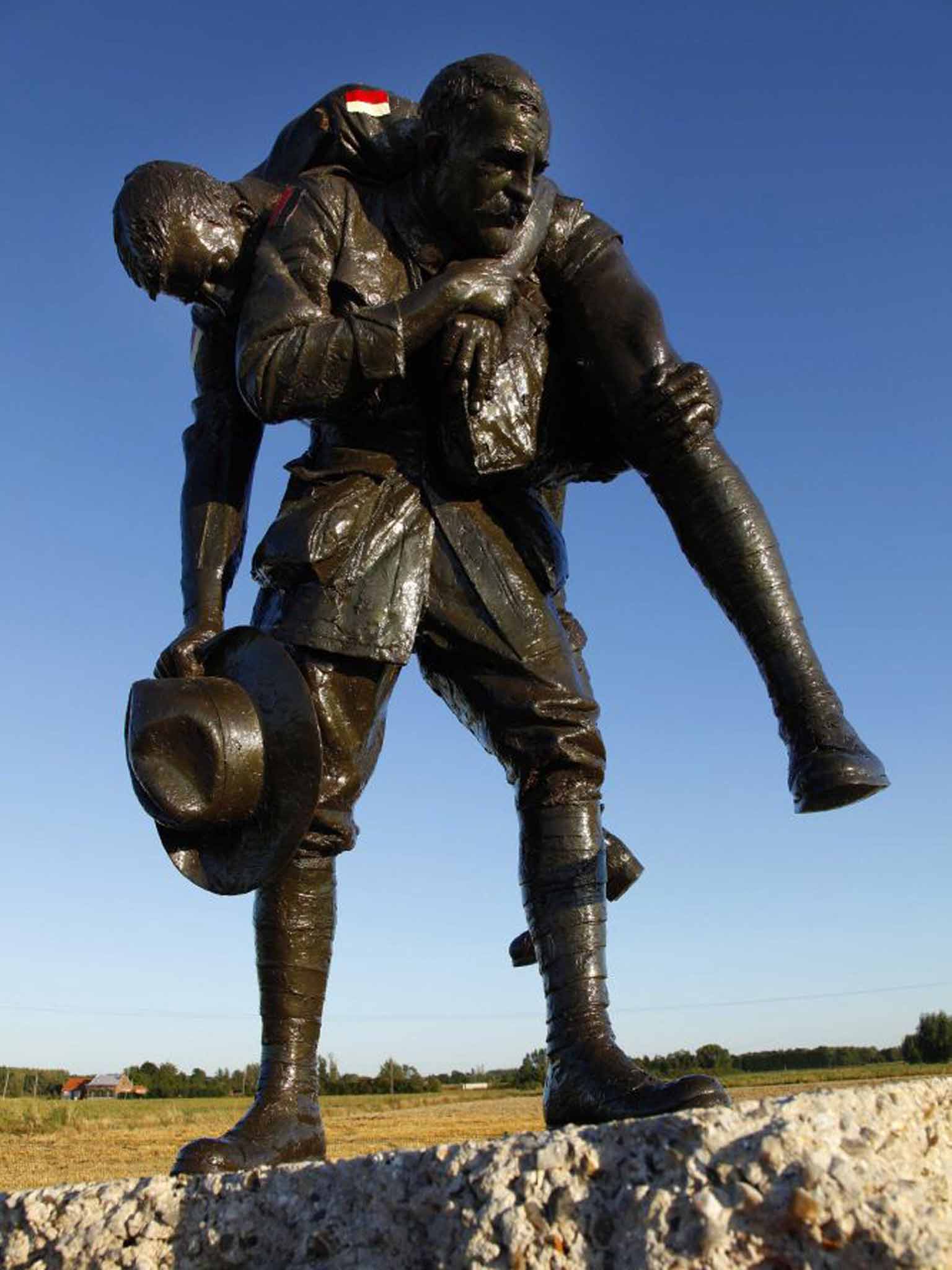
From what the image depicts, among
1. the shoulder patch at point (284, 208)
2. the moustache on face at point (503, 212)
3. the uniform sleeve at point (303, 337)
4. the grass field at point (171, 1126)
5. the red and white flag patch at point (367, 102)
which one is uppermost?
the red and white flag patch at point (367, 102)

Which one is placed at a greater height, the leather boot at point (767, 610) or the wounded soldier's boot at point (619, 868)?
the leather boot at point (767, 610)

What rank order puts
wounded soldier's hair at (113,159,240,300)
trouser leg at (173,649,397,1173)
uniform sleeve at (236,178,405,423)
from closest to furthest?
trouser leg at (173,649,397,1173) → uniform sleeve at (236,178,405,423) → wounded soldier's hair at (113,159,240,300)

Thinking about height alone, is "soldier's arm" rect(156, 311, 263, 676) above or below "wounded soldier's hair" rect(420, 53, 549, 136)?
below

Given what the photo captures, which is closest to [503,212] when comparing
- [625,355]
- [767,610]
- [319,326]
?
[625,355]

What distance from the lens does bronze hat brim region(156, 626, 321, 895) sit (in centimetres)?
299

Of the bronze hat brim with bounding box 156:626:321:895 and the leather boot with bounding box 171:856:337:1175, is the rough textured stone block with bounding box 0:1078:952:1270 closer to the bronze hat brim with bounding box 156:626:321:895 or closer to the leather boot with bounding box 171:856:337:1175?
the leather boot with bounding box 171:856:337:1175

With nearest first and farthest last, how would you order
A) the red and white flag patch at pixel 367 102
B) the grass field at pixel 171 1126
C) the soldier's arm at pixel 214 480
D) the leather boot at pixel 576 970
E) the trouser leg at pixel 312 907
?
the leather boot at pixel 576 970
the trouser leg at pixel 312 907
the soldier's arm at pixel 214 480
the red and white flag patch at pixel 367 102
the grass field at pixel 171 1126

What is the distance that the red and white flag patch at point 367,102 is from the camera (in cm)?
371

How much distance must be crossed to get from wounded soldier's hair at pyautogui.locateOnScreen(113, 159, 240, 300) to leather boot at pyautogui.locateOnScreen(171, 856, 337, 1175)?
1734 mm

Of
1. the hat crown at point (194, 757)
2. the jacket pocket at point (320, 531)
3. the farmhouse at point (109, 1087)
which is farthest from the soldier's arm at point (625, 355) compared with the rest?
the farmhouse at point (109, 1087)

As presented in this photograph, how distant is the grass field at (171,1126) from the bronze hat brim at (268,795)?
5.10 meters

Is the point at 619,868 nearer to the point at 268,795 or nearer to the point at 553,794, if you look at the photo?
the point at 553,794

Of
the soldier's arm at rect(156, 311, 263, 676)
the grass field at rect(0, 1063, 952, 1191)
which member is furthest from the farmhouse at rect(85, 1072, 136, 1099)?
the soldier's arm at rect(156, 311, 263, 676)

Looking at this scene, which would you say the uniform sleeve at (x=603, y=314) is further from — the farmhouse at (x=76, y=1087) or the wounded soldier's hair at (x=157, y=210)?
the farmhouse at (x=76, y=1087)
